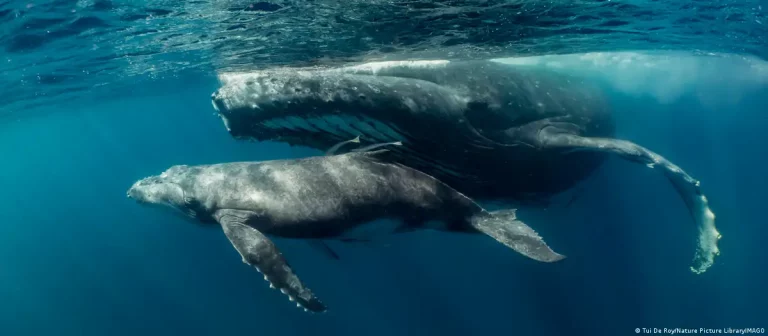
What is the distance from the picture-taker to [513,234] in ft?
24.4

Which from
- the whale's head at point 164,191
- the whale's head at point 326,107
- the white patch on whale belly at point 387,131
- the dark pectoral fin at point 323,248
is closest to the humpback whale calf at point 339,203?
the whale's head at point 164,191

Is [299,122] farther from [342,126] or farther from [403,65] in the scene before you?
[403,65]

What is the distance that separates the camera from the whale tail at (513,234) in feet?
22.6

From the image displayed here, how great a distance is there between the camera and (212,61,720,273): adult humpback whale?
26.8ft

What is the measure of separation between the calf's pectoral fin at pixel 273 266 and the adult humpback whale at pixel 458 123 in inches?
100

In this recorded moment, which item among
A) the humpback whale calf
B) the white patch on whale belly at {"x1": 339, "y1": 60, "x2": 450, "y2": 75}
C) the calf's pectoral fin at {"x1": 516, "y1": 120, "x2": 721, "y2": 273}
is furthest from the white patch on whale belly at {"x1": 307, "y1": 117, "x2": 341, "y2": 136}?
the calf's pectoral fin at {"x1": 516, "y1": 120, "x2": 721, "y2": 273}

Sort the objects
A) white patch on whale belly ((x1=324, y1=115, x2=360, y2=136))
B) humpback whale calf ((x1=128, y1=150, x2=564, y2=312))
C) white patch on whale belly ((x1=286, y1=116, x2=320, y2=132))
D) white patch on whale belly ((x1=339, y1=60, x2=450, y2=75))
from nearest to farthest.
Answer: humpback whale calf ((x1=128, y1=150, x2=564, y2=312)) → white patch on whale belly ((x1=324, y1=115, x2=360, y2=136)) → white patch on whale belly ((x1=286, y1=116, x2=320, y2=132)) → white patch on whale belly ((x1=339, y1=60, x2=450, y2=75))

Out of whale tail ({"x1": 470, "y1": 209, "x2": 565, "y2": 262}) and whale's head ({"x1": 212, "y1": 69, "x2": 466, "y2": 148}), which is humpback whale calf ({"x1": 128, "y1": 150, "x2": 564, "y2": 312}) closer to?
whale tail ({"x1": 470, "y1": 209, "x2": 565, "y2": 262})

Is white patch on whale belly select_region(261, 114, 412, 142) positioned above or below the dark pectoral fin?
above

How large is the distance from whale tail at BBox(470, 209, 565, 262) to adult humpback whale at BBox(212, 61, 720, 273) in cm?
149

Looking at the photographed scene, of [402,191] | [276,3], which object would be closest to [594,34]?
[276,3]

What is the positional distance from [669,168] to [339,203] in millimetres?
6585

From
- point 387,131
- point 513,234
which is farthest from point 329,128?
point 513,234

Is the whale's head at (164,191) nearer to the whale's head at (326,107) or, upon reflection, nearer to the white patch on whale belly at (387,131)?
the whale's head at (326,107)
